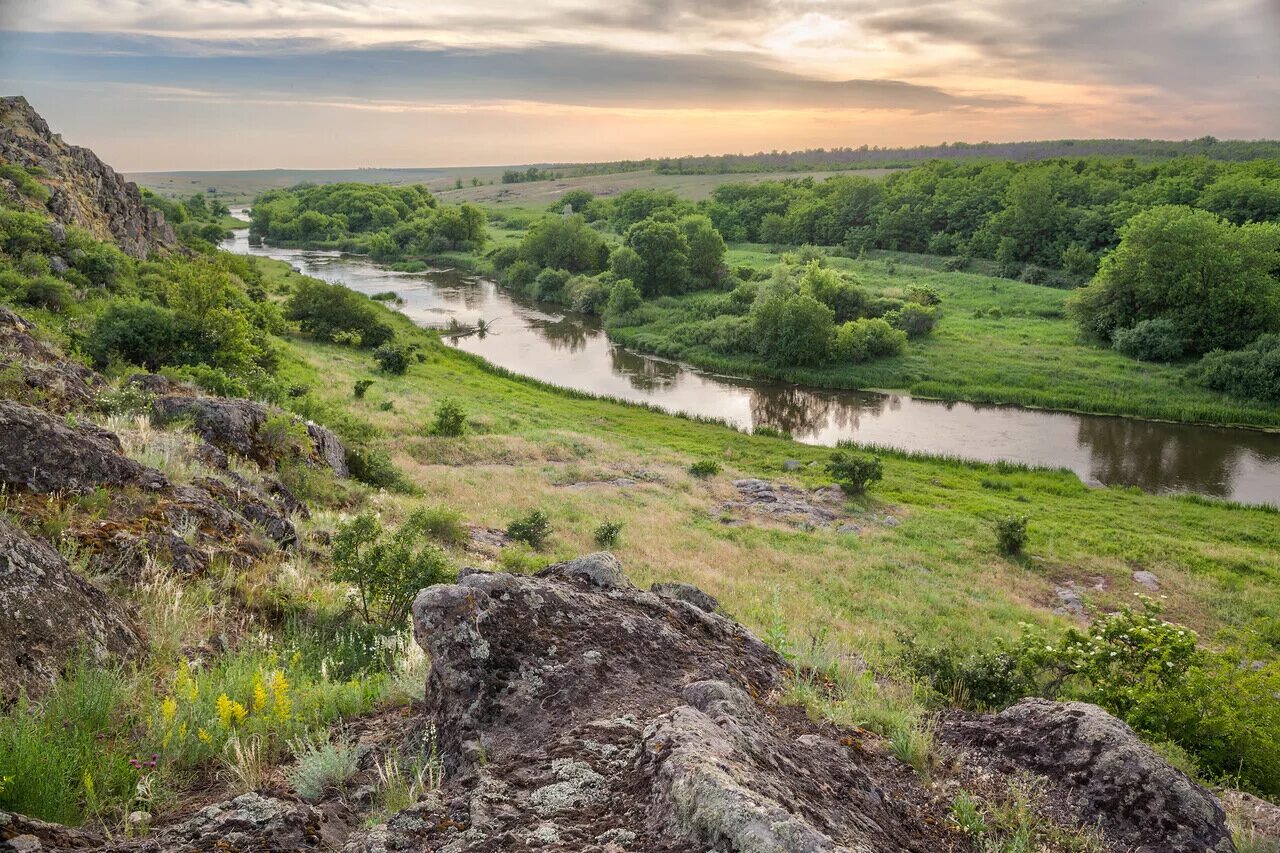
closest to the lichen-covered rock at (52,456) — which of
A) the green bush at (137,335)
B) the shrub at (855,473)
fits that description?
the green bush at (137,335)

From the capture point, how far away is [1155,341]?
167 ft

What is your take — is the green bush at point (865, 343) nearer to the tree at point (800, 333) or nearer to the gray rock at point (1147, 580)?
the tree at point (800, 333)

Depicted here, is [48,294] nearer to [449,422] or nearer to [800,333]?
[449,422]

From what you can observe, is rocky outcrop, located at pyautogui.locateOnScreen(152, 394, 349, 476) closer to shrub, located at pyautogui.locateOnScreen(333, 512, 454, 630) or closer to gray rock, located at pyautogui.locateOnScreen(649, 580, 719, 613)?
shrub, located at pyautogui.locateOnScreen(333, 512, 454, 630)

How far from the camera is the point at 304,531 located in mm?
10750

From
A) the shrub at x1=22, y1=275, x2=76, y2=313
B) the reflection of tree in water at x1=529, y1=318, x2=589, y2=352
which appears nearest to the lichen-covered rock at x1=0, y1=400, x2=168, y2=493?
the shrub at x1=22, y1=275, x2=76, y2=313

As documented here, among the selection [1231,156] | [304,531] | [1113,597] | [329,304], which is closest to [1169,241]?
[1113,597]

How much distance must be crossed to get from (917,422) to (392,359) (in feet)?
101

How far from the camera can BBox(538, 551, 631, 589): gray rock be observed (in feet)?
19.7

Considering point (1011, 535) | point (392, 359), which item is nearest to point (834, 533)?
point (1011, 535)

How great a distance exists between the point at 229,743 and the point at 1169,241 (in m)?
66.9

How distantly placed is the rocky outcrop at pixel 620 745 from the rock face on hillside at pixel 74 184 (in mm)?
38316

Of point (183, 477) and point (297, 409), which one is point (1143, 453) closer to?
point (297, 409)

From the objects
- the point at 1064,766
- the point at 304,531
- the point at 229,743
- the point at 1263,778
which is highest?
the point at 229,743
